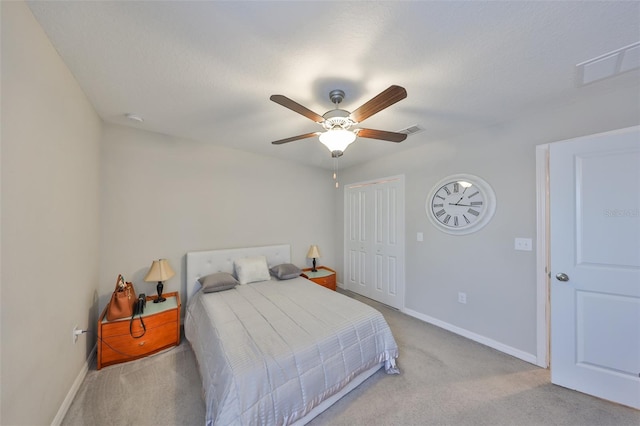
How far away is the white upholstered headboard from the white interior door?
10.7 ft

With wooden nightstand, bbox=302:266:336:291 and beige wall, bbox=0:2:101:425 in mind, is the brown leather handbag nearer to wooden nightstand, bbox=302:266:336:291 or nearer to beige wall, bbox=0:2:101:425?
beige wall, bbox=0:2:101:425

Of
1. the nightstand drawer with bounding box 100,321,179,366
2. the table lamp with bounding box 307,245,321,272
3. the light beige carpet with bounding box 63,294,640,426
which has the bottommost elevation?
the light beige carpet with bounding box 63,294,640,426

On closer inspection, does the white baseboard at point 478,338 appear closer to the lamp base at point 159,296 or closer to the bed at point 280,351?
the bed at point 280,351

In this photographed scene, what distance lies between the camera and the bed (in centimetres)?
135

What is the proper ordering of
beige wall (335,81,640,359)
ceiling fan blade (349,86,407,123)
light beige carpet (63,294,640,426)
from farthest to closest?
beige wall (335,81,640,359) < light beige carpet (63,294,640,426) < ceiling fan blade (349,86,407,123)

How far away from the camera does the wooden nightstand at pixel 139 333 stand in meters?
2.05

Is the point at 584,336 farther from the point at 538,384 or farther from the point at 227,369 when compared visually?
the point at 227,369

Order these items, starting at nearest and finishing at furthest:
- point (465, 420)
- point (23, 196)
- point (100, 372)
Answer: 1. point (23, 196)
2. point (465, 420)
3. point (100, 372)

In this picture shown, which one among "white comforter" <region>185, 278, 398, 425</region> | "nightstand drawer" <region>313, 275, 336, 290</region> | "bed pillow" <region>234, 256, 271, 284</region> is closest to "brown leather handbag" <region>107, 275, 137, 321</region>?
"white comforter" <region>185, 278, 398, 425</region>

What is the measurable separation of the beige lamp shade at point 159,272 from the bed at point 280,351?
42 centimetres

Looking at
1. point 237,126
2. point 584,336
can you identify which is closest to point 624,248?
point 584,336

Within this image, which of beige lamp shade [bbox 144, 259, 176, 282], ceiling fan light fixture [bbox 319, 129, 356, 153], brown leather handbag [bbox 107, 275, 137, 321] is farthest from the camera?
beige lamp shade [bbox 144, 259, 176, 282]

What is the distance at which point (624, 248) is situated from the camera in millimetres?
1707

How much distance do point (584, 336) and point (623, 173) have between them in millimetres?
1334
